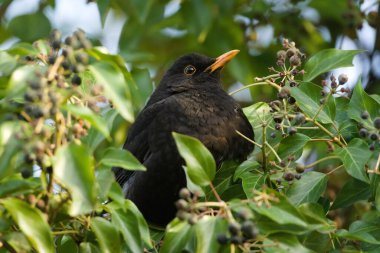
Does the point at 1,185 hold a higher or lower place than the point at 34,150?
lower

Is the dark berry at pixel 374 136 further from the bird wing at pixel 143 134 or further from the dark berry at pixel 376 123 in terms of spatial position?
the bird wing at pixel 143 134

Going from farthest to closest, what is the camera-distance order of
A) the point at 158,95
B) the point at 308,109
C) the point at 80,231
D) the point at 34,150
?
the point at 158,95 < the point at 308,109 < the point at 80,231 < the point at 34,150

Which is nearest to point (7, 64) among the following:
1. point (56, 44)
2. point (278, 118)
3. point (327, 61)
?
point (56, 44)

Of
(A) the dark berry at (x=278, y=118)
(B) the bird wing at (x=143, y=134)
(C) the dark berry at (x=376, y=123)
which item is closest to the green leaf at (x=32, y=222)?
(A) the dark berry at (x=278, y=118)

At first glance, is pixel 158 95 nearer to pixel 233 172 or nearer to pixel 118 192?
pixel 233 172

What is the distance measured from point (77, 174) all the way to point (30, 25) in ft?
11.0

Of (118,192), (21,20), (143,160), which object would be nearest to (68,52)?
(118,192)

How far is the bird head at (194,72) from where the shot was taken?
17.7ft

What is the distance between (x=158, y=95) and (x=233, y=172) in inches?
58.8

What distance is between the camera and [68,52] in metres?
2.75

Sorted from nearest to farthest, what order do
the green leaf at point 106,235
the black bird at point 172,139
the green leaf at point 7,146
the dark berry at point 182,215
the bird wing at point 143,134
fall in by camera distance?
the green leaf at point 7,146 < the dark berry at point 182,215 < the green leaf at point 106,235 < the black bird at point 172,139 < the bird wing at point 143,134

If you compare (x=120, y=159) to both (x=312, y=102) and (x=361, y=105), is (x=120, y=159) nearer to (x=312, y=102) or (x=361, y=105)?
(x=312, y=102)

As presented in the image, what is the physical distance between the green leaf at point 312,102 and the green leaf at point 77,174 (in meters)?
1.35

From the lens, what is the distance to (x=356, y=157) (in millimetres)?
3465
